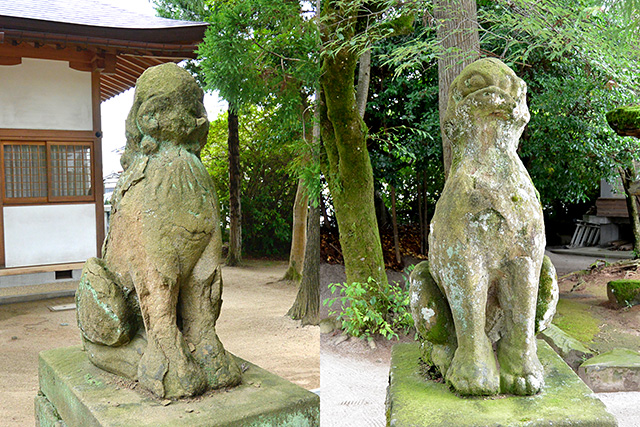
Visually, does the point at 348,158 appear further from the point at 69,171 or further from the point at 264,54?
the point at 69,171

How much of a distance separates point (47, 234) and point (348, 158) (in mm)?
3219

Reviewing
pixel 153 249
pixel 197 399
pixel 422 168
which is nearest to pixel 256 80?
pixel 422 168

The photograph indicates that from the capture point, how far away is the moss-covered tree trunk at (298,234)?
511cm

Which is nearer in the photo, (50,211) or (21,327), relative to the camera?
(21,327)

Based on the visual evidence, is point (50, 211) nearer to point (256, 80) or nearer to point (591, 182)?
point (256, 80)

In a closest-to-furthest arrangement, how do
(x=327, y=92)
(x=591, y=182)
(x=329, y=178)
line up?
(x=327, y=92)
(x=329, y=178)
(x=591, y=182)

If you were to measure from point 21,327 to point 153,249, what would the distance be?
133 inches

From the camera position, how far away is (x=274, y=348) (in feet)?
14.3

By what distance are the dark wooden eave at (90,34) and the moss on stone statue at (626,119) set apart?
3.11m

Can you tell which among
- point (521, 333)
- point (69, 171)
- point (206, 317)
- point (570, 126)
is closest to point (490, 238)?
point (521, 333)

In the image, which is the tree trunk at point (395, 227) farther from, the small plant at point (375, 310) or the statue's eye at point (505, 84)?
the statue's eye at point (505, 84)

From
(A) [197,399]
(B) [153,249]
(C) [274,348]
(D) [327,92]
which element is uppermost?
(D) [327,92]

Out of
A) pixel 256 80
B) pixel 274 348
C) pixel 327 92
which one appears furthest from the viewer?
pixel 274 348

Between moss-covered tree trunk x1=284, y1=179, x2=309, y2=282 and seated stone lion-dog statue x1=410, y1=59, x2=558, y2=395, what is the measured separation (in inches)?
132
